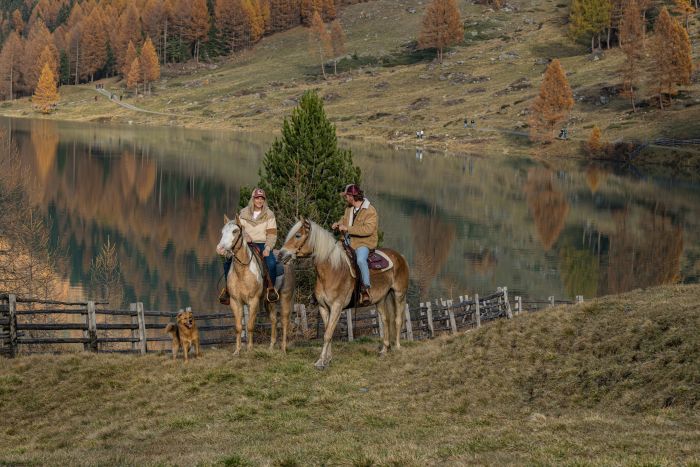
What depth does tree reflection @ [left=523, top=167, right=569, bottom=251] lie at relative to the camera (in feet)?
220

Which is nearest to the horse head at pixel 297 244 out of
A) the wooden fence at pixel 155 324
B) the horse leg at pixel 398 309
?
the horse leg at pixel 398 309

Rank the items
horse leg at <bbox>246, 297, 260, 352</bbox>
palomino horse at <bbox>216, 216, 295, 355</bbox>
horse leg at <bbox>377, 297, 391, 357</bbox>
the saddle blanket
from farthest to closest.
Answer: horse leg at <bbox>377, 297, 391, 357</bbox> < the saddle blanket < horse leg at <bbox>246, 297, 260, 352</bbox> < palomino horse at <bbox>216, 216, 295, 355</bbox>

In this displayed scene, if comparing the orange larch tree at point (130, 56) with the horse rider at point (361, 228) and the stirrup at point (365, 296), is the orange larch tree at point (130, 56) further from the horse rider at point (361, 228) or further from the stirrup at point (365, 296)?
the stirrup at point (365, 296)

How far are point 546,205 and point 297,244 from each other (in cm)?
6483

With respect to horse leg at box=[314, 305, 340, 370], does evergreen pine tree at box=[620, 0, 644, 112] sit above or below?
above

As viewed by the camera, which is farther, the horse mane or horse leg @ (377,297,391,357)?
horse leg @ (377,297,391,357)

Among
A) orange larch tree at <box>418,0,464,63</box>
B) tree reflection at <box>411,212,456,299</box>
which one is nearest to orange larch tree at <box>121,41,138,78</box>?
orange larch tree at <box>418,0,464,63</box>

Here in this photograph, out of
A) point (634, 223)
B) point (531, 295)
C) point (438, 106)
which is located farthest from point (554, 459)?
point (438, 106)

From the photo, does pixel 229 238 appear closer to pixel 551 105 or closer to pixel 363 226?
pixel 363 226

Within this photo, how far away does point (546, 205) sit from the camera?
78.7m

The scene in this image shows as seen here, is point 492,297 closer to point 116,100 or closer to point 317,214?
point 317,214

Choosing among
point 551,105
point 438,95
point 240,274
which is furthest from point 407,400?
point 438,95

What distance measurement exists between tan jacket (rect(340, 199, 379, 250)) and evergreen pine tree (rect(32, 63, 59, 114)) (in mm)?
169928

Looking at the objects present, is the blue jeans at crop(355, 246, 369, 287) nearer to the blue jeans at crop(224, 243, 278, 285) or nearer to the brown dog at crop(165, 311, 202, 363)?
the blue jeans at crop(224, 243, 278, 285)
